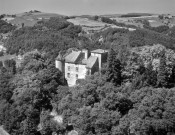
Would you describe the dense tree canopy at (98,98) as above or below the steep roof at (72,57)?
below

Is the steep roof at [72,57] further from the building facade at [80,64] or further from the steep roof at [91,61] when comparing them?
the steep roof at [91,61]

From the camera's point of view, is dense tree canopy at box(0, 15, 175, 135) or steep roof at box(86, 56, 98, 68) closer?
dense tree canopy at box(0, 15, 175, 135)

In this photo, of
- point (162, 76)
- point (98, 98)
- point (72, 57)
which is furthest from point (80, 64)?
point (162, 76)

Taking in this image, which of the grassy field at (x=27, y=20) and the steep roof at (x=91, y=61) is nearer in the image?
the steep roof at (x=91, y=61)

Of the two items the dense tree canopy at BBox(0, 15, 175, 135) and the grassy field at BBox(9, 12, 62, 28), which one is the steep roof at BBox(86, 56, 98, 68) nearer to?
the dense tree canopy at BBox(0, 15, 175, 135)

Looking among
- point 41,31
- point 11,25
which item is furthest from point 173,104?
point 11,25

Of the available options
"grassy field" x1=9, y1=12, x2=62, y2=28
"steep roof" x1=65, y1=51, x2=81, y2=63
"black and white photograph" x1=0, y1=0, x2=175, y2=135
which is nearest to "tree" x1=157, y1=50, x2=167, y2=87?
"black and white photograph" x1=0, y1=0, x2=175, y2=135

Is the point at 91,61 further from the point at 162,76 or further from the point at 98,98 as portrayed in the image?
the point at 162,76

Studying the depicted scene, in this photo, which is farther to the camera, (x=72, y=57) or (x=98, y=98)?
(x=72, y=57)

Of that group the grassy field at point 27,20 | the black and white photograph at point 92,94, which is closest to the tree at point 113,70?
the black and white photograph at point 92,94

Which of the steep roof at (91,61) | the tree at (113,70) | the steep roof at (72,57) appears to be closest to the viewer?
the tree at (113,70)

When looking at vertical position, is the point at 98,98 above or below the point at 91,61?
below
